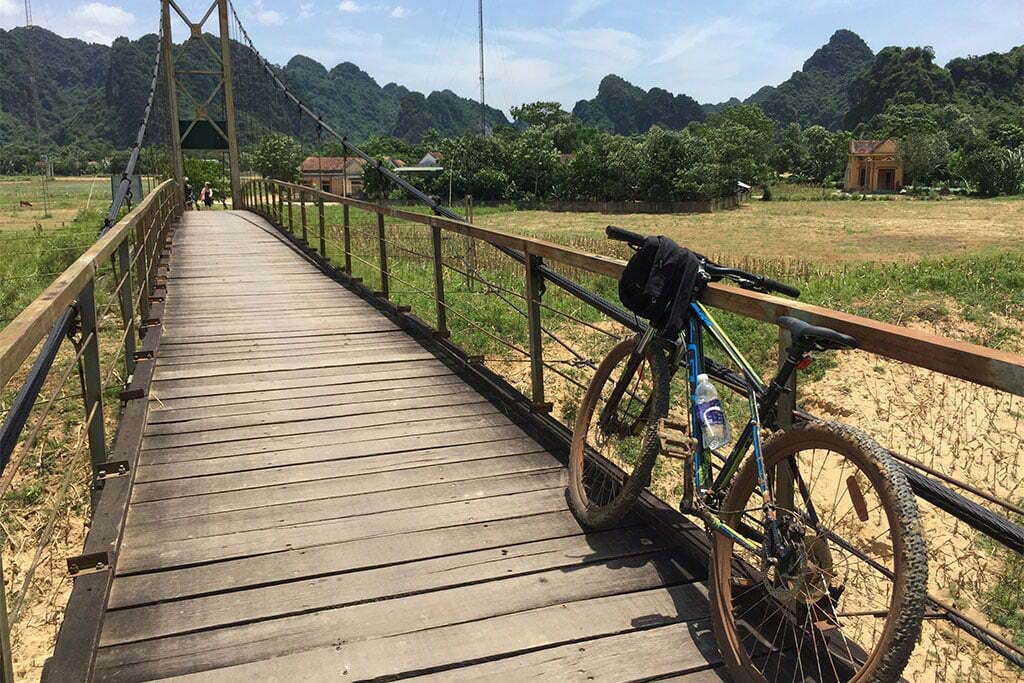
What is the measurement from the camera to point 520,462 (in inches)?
136

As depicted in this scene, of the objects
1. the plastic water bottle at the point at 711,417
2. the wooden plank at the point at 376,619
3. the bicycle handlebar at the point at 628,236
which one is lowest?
the wooden plank at the point at 376,619

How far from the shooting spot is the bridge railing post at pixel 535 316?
3832 millimetres

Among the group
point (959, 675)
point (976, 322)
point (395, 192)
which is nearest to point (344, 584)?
point (959, 675)

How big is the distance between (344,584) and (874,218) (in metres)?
45.0

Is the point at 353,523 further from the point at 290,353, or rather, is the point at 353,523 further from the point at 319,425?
the point at 290,353

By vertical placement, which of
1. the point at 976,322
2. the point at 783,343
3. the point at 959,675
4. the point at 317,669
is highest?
the point at 783,343

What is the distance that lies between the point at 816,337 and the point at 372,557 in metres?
1.53

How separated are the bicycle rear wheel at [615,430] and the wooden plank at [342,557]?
135 millimetres

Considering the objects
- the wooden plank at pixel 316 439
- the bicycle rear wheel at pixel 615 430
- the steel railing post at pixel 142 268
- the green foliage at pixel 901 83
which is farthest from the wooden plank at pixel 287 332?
the green foliage at pixel 901 83

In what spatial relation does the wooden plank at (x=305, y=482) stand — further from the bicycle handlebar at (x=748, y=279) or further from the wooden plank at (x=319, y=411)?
the bicycle handlebar at (x=748, y=279)

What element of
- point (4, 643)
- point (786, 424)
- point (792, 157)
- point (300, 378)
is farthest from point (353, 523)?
point (792, 157)

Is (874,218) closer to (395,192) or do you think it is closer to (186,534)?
(395,192)

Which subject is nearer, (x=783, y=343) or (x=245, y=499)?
(x=783, y=343)

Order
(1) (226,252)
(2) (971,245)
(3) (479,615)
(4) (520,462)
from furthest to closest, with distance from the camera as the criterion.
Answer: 1. (2) (971,245)
2. (1) (226,252)
3. (4) (520,462)
4. (3) (479,615)
